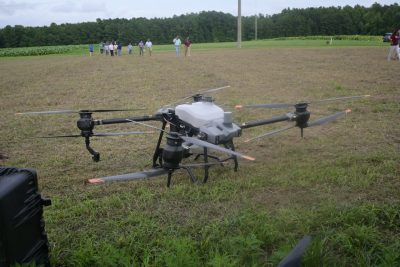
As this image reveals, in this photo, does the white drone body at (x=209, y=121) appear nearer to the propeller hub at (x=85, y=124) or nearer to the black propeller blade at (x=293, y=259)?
the propeller hub at (x=85, y=124)

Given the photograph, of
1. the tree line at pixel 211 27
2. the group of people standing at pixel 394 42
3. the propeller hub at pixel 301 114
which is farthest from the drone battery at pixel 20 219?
the tree line at pixel 211 27

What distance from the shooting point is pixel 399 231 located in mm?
4152

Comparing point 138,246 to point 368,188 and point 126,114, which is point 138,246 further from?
point 126,114

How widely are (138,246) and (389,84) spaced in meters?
14.3

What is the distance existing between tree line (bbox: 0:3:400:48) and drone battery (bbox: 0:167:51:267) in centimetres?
10312

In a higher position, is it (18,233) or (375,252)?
(18,233)

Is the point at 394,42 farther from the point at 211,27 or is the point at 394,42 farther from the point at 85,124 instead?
the point at 211,27

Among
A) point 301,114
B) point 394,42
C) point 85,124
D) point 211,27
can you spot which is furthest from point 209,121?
point 211,27

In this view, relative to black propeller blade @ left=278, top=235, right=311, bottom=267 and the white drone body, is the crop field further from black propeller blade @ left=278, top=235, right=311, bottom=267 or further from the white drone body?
the white drone body

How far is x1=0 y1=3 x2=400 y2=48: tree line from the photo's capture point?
101131mm

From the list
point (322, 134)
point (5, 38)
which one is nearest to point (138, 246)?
point (322, 134)

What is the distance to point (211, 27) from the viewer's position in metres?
130

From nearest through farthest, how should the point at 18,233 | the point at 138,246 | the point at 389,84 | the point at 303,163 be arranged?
the point at 18,233
the point at 138,246
the point at 303,163
the point at 389,84

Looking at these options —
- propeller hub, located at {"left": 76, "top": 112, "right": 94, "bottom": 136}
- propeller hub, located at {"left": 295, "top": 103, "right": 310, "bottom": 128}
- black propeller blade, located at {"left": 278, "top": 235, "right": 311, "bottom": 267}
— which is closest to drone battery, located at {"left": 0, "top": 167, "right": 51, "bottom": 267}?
black propeller blade, located at {"left": 278, "top": 235, "right": 311, "bottom": 267}
